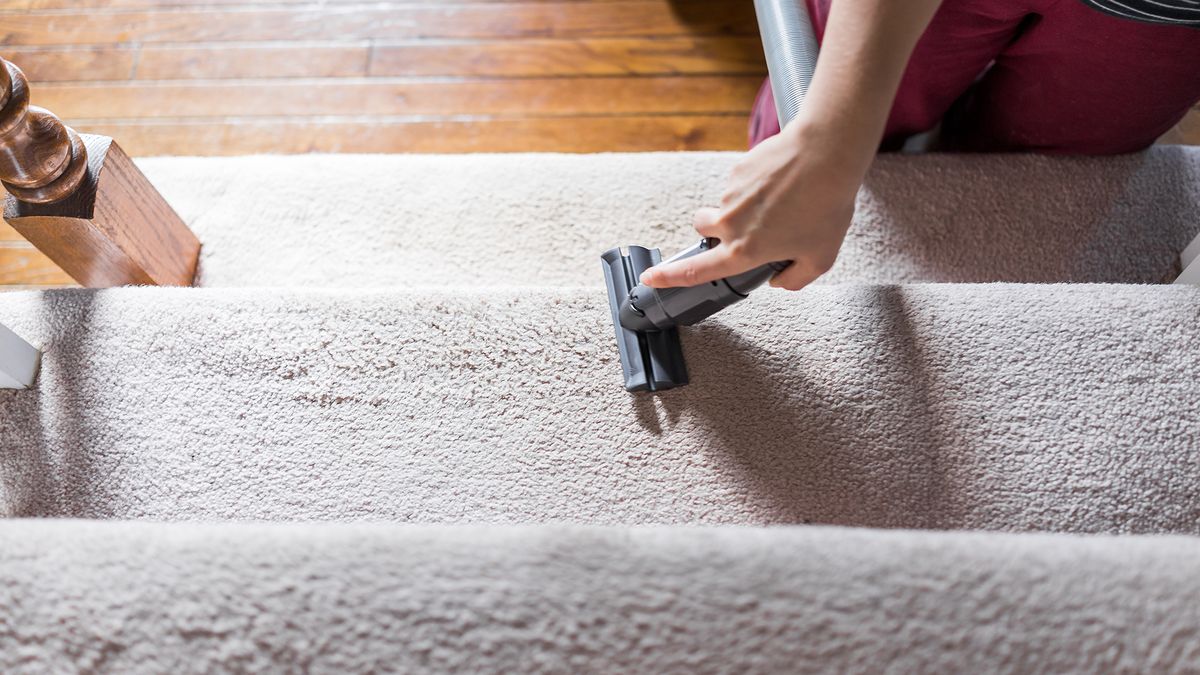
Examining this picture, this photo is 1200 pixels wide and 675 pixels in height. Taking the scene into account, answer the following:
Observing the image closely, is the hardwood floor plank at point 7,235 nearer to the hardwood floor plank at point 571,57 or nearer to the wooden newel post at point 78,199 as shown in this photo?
the wooden newel post at point 78,199

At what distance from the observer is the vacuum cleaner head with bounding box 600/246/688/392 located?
0.72 meters

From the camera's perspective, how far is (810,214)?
1.93 ft

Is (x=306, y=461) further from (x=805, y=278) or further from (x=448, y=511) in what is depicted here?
(x=805, y=278)

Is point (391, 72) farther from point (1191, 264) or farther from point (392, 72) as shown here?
point (1191, 264)

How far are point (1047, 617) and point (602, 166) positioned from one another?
0.71m

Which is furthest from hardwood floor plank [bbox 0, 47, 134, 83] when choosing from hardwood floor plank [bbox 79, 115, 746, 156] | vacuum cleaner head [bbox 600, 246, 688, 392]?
vacuum cleaner head [bbox 600, 246, 688, 392]

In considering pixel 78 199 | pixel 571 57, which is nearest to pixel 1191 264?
pixel 571 57

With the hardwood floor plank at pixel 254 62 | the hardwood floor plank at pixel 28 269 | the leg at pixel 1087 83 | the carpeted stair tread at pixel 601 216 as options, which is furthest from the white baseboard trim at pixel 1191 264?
the hardwood floor plank at pixel 28 269

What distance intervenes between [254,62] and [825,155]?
3.75ft

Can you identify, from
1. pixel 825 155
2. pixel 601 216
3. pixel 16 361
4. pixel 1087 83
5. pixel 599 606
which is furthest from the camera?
pixel 601 216

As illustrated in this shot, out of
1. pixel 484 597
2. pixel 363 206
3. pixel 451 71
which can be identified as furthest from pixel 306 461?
pixel 451 71

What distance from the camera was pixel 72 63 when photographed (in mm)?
1359

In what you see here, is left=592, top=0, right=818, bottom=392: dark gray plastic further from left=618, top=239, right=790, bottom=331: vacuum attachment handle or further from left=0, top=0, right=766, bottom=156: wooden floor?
left=0, top=0, right=766, bottom=156: wooden floor

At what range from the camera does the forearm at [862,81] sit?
0.58 meters
